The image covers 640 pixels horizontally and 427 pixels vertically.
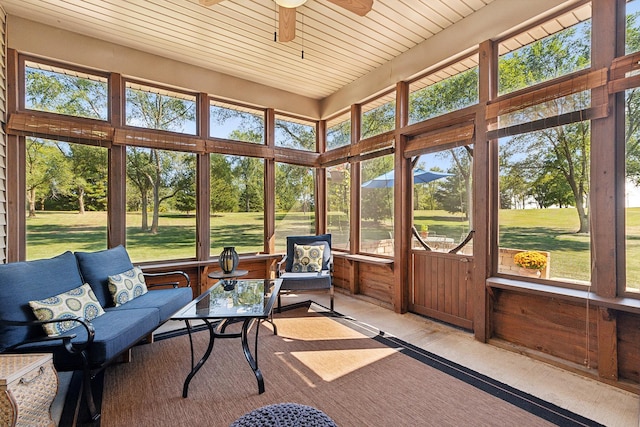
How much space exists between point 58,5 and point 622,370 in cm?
584

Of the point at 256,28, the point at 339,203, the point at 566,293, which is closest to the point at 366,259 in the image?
the point at 339,203

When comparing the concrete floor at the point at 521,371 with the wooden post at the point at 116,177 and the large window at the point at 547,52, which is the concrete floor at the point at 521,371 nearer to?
the large window at the point at 547,52

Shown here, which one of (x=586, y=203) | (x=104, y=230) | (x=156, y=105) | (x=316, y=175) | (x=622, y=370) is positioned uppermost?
(x=156, y=105)

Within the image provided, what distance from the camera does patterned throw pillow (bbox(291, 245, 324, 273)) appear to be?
4246mm

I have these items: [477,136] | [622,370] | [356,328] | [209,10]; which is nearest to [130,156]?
[209,10]

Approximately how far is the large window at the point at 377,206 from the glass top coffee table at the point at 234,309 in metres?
1.79

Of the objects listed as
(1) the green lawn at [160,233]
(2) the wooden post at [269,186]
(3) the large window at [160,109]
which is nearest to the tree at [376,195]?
(1) the green lawn at [160,233]

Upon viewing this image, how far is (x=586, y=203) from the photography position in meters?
2.45

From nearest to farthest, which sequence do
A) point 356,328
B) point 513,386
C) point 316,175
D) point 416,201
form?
point 513,386 < point 356,328 < point 416,201 < point 316,175

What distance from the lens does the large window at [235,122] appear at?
172 inches

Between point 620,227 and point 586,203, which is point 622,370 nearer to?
point 620,227

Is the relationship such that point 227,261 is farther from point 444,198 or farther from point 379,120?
point 379,120

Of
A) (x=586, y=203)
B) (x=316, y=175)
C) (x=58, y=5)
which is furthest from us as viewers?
(x=316, y=175)

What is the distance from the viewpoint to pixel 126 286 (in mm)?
2959
